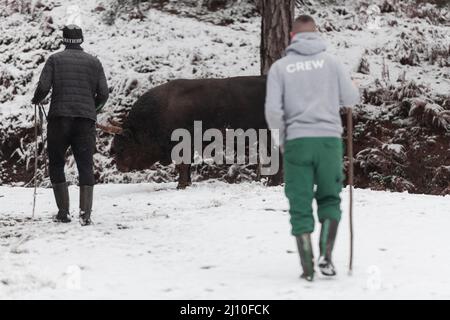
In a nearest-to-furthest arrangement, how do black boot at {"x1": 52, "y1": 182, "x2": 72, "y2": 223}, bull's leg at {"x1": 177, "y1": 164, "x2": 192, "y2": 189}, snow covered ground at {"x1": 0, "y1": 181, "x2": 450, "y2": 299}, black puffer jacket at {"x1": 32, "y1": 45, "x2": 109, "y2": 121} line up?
snow covered ground at {"x1": 0, "y1": 181, "x2": 450, "y2": 299}
black puffer jacket at {"x1": 32, "y1": 45, "x2": 109, "y2": 121}
black boot at {"x1": 52, "y1": 182, "x2": 72, "y2": 223}
bull's leg at {"x1": 177, "y1": 164, "x2": 192, "y2": 189}

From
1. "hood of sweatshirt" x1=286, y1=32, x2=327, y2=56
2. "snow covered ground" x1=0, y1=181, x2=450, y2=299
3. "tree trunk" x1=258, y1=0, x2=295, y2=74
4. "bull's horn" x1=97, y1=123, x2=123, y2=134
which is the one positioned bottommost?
"snow covered ground" x1=0, y1=181, x2=450, y2=299

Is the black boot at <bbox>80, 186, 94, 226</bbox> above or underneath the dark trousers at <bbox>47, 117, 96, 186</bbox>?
underneath

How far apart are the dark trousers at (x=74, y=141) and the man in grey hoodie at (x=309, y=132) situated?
354cm

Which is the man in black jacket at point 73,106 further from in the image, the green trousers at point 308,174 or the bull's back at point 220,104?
the green trousers at point 308,174

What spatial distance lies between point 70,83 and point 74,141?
68 cm

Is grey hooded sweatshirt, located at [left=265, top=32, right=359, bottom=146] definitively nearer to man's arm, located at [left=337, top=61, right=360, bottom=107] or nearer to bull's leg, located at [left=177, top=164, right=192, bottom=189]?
man's arm, located at [left=337, top=61, right=360, bottom=107]

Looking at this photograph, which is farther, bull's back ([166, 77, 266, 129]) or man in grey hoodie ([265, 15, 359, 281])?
bull's back ([166, 77, 266, 129])

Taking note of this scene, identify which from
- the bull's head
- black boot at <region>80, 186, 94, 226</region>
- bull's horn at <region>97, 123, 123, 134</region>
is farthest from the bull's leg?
black boot at <region>80, 186, 94, 226</region>

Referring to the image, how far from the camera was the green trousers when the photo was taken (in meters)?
5.18

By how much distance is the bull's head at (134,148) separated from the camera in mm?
11898

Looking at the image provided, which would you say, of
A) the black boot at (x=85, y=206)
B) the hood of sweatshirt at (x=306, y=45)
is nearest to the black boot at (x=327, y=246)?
the hood of sweatshirt at (x=306, y=45)

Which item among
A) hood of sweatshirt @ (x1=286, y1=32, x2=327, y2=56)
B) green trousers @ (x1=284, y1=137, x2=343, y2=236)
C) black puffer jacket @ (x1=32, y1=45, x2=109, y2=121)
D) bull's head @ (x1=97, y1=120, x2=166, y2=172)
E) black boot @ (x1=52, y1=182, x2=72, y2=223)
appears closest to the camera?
green trousers @ (x1=284, y1=137, x2=343, y2=236)

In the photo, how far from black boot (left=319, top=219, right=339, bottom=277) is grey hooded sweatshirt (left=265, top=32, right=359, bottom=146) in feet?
2.26

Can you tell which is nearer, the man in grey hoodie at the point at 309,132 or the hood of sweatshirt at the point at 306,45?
the man in grey hoodie at the point at 309,132
